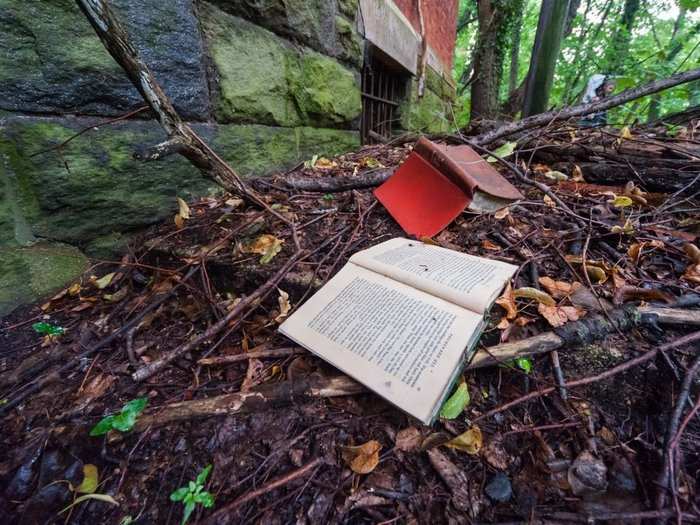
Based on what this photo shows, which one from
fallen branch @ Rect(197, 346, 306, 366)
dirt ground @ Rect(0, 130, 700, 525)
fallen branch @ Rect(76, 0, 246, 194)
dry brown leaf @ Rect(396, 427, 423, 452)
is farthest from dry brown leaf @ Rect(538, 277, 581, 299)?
fallen branch @ Rect(76, 0, 246, 194)

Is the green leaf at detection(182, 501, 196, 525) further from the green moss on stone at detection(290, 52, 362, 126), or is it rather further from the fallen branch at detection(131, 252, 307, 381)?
the green moss on stone at detection(290, 52, 362, 126)

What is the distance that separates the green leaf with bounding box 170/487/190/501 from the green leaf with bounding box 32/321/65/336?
0.70 m

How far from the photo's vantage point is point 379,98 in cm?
313

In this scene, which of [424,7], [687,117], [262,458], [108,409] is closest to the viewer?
[262,458]

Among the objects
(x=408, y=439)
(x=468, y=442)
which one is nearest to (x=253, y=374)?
(x=408, y=439)

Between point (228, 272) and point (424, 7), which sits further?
point (424, 7)

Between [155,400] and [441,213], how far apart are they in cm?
108

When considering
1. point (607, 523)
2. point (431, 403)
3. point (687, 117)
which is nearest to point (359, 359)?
point (431, 403)

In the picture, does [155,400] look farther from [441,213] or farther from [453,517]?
[441,213]

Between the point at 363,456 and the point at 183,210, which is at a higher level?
the point at 183,210

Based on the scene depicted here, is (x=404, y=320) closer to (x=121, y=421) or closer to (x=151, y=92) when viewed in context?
(x=121, y=421)

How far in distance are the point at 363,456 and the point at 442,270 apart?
53 cm

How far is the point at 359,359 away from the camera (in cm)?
68

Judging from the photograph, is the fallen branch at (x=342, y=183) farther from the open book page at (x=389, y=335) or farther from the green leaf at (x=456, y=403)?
the green leaf at (x=456, y=403)
